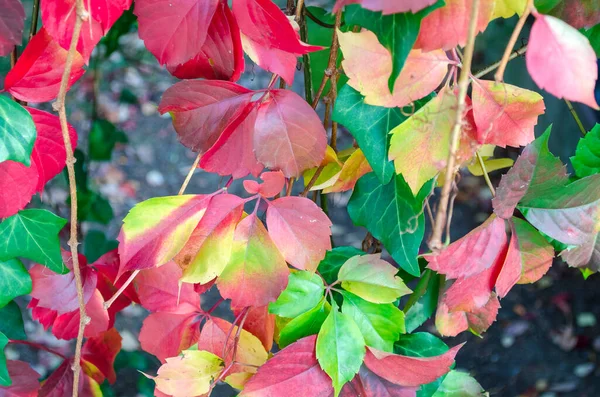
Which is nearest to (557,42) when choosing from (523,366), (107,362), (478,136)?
(478,136)

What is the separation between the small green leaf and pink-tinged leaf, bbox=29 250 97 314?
301 millimetres

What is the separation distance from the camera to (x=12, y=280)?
0.63 metres

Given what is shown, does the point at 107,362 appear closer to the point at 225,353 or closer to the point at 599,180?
the point at 225,353

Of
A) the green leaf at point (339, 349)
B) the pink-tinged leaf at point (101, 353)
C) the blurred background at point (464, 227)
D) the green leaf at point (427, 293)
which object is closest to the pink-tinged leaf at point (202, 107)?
the green leaf at point (339, 349)

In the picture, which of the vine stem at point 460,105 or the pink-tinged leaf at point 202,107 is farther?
the pink-tinged leaf at point 202,107

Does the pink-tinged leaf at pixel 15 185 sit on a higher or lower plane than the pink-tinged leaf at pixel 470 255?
higher

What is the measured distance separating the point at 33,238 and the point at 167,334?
0.63 feet

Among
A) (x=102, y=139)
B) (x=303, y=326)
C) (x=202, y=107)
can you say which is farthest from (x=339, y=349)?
(x=102, y=139)

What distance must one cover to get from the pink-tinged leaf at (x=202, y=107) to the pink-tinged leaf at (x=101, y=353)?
1.57 feet

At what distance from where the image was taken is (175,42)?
0.50 m

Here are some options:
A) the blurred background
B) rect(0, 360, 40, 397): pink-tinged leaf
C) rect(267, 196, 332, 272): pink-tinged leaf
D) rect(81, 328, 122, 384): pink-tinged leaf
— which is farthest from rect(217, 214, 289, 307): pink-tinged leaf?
the blurred background

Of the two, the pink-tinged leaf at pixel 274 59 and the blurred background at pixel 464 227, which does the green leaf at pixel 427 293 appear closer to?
the pink-tinged leaf at pixel 274 59

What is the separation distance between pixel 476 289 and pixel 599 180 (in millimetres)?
156

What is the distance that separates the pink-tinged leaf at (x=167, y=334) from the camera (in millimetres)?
685
